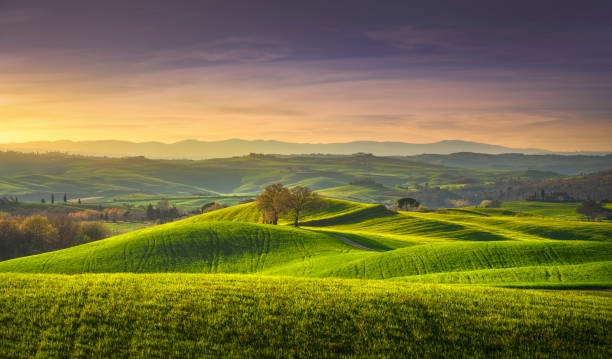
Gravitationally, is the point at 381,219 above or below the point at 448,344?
below

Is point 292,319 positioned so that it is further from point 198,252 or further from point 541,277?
point 198,252

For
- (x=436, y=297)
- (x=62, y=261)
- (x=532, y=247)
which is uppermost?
(x=436, y=297)

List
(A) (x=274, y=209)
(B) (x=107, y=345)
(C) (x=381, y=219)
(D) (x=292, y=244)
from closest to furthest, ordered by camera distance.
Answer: (B) (x=107, y=345)
(D) (x=292, y=244)
(A) (x=274, y=209)
(C) (x=381, y=219)

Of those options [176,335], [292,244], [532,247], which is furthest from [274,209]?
[176,335]

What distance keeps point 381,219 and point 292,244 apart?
60.5 m

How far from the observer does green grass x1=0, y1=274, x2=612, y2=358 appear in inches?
642

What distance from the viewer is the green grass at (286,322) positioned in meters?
16.3

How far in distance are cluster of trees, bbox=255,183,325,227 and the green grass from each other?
8731 cm

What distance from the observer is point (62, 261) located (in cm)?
7081

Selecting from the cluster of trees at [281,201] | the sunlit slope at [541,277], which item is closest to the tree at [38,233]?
the cluster of trees at [281,201]

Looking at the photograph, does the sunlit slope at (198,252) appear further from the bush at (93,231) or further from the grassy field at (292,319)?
the bush at (93,231)

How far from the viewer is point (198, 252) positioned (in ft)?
238

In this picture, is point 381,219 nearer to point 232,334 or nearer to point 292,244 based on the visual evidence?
point 292,244

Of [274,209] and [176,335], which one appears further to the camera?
[274,209]
